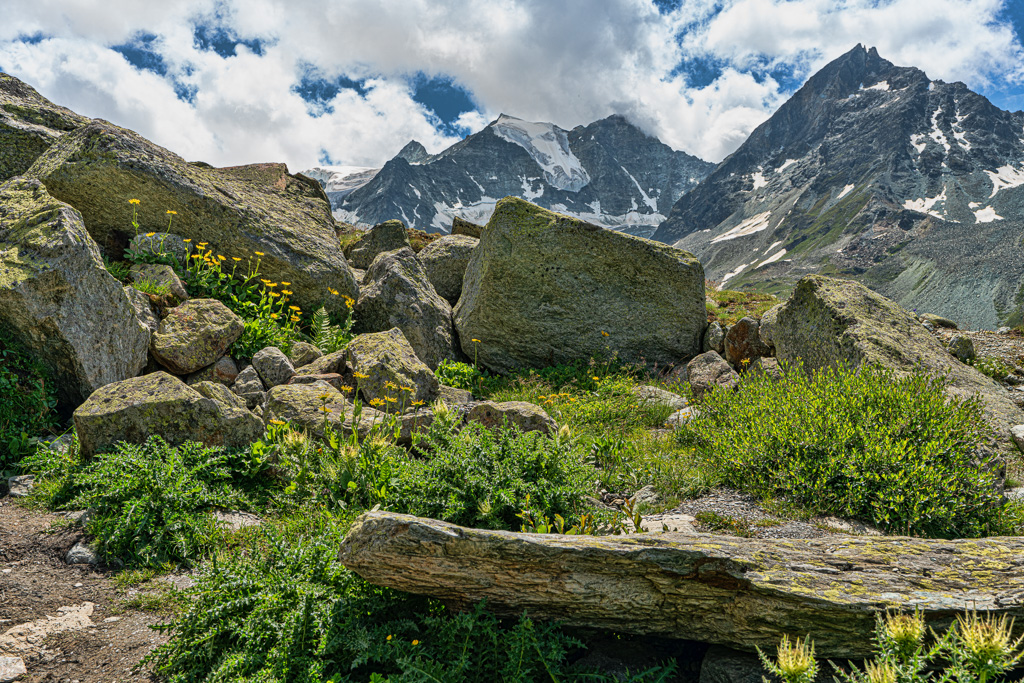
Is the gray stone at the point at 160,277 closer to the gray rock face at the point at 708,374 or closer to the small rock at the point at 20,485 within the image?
the small rock at the point at 20,485

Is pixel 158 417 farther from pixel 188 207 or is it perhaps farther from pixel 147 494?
pixel 188 207

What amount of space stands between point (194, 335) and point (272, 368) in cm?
128

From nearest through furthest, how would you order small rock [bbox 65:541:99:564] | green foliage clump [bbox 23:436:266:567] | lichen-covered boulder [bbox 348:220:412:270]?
small rock [bbox 65:541:99:564] → green foliage clump [bbox 23:436:266:567] → lichen-covered boulder [bbox 348:220:412:270]

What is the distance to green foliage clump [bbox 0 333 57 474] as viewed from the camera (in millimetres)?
6266

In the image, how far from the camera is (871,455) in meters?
5.23

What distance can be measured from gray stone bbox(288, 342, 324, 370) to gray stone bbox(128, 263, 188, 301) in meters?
2.09

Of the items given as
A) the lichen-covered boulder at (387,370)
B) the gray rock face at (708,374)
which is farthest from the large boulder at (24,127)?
the gray rock face at (708,374)

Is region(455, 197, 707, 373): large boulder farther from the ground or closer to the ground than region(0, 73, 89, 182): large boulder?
closer to the ground

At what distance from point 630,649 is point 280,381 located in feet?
22.5

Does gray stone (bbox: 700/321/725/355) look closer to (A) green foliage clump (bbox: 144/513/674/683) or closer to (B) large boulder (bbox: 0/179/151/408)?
(A) green foliage clump (bbox: 144/513/674/683)

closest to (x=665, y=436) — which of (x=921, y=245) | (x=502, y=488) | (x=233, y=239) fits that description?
(x=502, y=488)

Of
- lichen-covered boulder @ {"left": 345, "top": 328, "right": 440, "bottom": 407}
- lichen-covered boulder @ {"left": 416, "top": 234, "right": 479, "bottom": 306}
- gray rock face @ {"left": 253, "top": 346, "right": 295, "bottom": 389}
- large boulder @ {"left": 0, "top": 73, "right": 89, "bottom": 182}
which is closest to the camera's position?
lichen-covered boulder @ {"left": 345, "top": 328, "right": 440, "bottom": 407}

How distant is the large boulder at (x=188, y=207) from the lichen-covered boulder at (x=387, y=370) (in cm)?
297

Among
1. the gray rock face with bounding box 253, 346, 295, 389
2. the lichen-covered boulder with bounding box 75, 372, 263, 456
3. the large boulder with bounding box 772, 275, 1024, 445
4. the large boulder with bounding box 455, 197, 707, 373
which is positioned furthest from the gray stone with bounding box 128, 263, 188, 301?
the large boulder with bounding box 772, 275, 1024, 445
